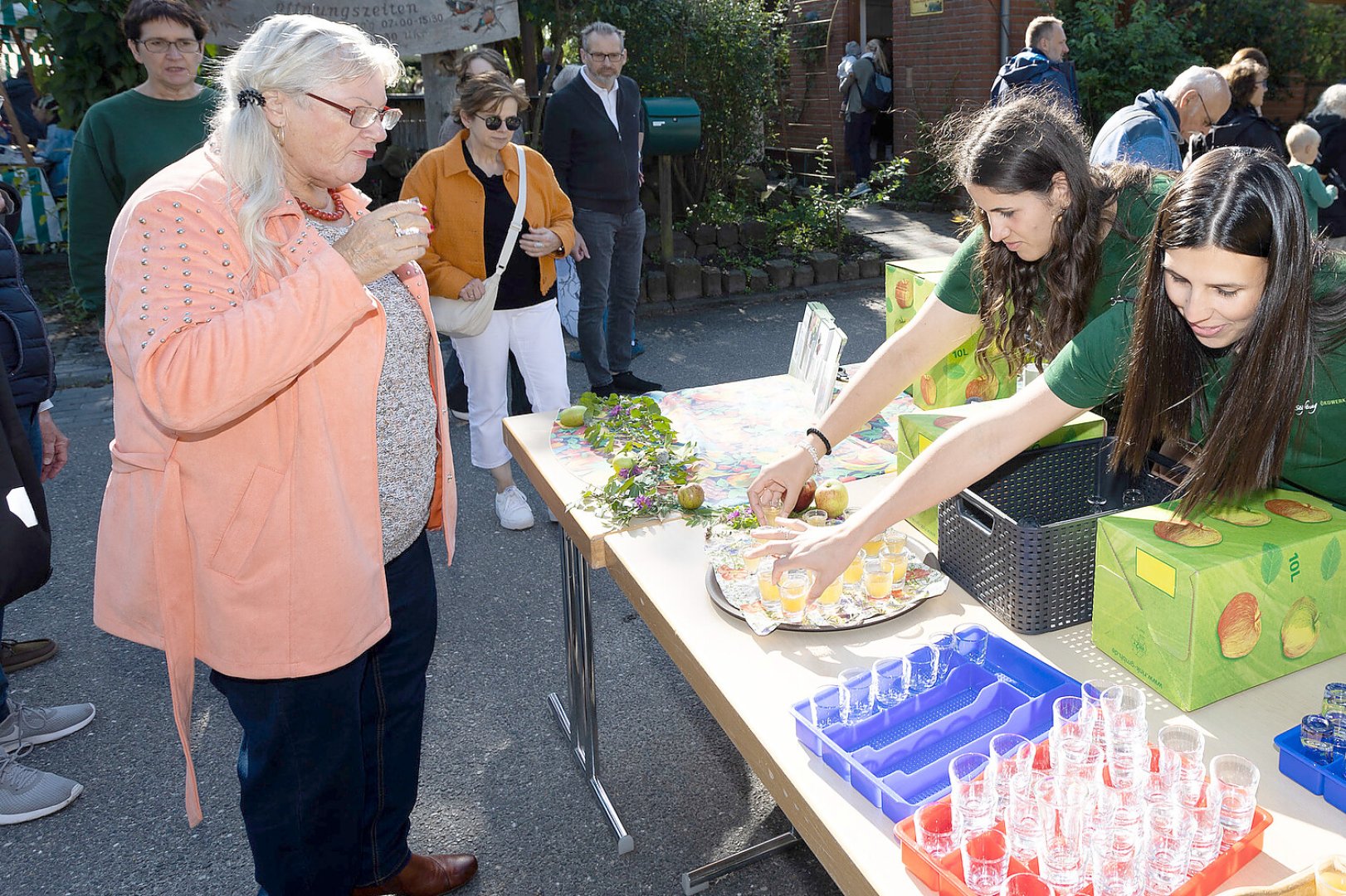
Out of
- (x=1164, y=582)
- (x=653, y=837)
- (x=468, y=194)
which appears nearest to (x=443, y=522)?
(x=653, y=837)

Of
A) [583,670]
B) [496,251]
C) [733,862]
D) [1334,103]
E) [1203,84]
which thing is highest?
[1203,84]

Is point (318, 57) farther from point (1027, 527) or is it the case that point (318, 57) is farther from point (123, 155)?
point (123, 155)

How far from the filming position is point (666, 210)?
307 inches

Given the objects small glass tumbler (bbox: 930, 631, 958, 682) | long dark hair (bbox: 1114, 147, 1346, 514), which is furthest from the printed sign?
small glass tumbler (bbox: 930, 631, 958, 682)

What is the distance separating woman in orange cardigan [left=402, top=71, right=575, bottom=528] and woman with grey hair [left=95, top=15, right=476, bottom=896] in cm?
192

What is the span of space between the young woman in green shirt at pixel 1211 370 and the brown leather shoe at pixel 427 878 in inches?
48.1

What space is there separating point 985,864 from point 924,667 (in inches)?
17.1

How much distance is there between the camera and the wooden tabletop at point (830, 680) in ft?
4.06

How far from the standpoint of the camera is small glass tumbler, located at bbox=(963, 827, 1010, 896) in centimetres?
113

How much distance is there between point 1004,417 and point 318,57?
1265 millimetres

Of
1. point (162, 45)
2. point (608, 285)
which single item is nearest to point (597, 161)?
point (608, 285)

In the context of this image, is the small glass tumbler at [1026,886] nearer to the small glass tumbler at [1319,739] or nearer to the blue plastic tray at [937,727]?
the blue plastic tray at [937,727]

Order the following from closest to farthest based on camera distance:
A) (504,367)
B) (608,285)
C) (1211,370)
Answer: (1211,370)
(504,367)
(608,285)

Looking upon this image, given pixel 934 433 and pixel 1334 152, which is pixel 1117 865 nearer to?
pixel 934 433
